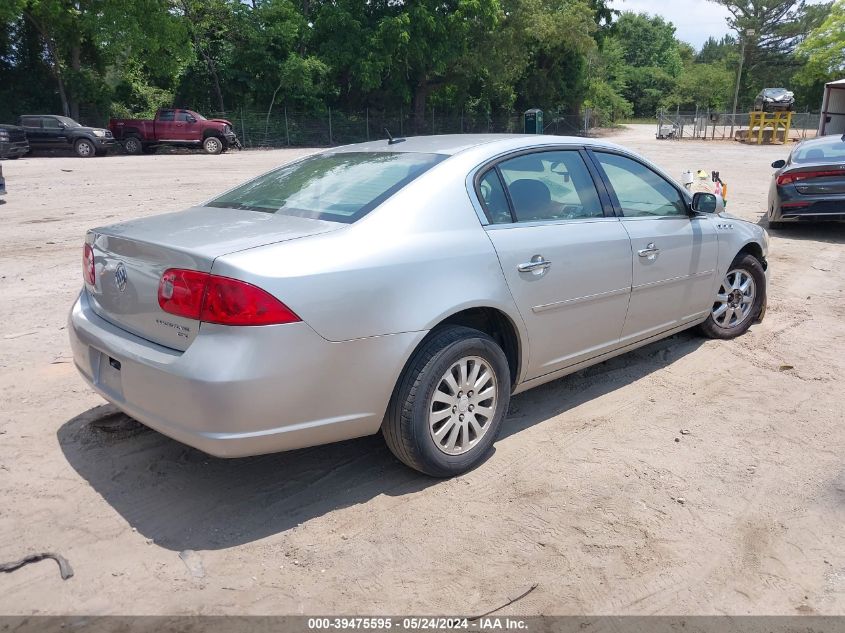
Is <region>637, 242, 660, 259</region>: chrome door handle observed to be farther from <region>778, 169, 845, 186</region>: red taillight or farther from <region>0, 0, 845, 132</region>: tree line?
<region>0, 0, 845, 132</region>: tree line

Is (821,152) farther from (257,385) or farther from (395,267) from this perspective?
(257,385)

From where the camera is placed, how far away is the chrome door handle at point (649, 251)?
444 centimetres

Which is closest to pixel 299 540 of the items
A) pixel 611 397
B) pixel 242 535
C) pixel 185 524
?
pixel 242 535

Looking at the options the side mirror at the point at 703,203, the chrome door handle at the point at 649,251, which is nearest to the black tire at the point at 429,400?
the chrome door handle at the point at 649,251

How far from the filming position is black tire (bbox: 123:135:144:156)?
2898cm

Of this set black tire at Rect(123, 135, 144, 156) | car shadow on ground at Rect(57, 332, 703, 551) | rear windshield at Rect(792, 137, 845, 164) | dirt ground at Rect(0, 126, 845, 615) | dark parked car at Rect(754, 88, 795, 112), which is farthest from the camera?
dark parked car at Rect(754, 88, 795, 112)

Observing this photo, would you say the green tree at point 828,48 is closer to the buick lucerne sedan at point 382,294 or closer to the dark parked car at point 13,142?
the dark parked car at point 13,142

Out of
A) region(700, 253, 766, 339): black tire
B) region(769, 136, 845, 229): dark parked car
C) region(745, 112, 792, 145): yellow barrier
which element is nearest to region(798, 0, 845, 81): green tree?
region(745, 112, 792, 145): yellow barrier

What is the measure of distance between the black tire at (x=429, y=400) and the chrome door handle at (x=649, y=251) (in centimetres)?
135

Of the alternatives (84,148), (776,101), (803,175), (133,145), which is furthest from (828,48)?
(803,175)

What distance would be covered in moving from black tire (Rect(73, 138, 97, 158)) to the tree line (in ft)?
21.2

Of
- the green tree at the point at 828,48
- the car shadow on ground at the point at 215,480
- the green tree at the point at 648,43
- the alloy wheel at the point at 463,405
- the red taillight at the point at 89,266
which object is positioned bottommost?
the car shadow on ground at the point at 215,480

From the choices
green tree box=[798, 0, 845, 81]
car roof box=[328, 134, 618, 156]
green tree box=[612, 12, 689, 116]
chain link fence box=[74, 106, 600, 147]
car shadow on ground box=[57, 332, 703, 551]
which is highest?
green tree box=[612, 12, 689, 116]

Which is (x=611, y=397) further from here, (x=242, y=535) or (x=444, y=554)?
(x=242, y=535)
